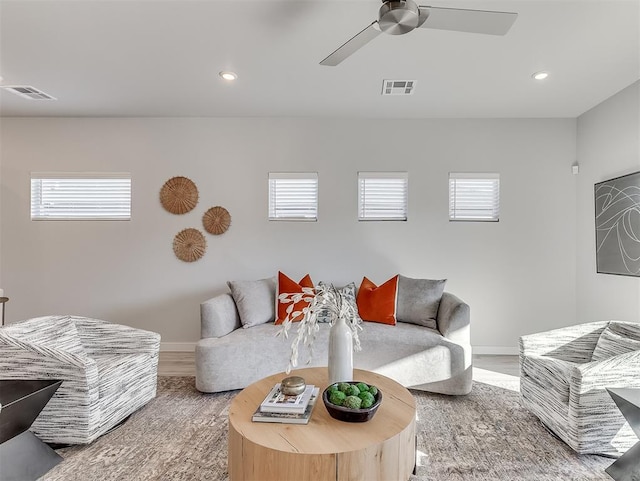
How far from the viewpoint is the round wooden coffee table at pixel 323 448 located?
1438 millimetres

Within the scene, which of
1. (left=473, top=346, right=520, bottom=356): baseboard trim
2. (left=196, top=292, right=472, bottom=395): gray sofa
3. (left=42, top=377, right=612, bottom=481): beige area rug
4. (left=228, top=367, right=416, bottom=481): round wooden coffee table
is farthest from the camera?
(left=473, top=346, right=520, bottom=356): baseboard trim

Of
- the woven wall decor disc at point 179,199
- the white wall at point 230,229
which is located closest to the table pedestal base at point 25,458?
the white wall at point 230,229

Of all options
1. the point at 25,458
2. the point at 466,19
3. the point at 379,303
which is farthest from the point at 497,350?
the point at 25,458

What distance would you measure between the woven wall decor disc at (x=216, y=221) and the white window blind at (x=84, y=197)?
38.4 inches

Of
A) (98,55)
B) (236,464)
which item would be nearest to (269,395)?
(236,464)

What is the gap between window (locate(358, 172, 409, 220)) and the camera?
4172 millimetres

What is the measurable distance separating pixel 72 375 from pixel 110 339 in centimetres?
61

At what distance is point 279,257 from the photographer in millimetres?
4188

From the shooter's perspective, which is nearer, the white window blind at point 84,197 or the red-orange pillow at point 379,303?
the red-orange pillow at point 379,303

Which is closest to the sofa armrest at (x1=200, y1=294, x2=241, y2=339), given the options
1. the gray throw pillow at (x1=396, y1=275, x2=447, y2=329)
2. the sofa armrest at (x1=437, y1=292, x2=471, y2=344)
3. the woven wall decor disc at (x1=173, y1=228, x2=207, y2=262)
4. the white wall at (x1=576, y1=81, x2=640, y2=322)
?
the woven wall decor disc at (x1=173, y1=228, x2=207, y2=262)

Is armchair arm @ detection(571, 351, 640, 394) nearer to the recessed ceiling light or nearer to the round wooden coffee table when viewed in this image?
the round wooden coffee table

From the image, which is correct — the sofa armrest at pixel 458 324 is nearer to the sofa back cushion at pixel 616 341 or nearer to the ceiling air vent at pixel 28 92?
the sofa back cushion at pixel 616 341

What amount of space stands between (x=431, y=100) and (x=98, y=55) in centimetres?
297

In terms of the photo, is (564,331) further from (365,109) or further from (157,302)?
(157,302)
